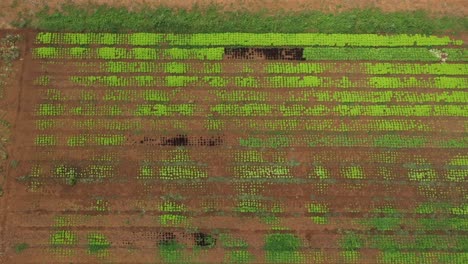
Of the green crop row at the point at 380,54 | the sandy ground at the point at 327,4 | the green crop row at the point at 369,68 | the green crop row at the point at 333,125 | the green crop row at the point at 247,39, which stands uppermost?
the sandy ground at the point at 327,4

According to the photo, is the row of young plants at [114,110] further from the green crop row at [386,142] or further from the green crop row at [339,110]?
the green crop row at [386,142]

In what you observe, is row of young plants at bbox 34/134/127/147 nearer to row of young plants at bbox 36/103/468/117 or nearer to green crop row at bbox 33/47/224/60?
row of young plants at bbox 36/103/468/117

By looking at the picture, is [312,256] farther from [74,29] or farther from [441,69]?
[74,29]

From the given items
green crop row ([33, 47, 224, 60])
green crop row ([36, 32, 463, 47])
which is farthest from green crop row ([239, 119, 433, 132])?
green crop row ([36, 32, 463, 47])

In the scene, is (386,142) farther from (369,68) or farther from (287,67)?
(287,67)

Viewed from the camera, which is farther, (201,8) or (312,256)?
(201,8)

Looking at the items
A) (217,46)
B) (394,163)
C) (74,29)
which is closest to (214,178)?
(217,46)

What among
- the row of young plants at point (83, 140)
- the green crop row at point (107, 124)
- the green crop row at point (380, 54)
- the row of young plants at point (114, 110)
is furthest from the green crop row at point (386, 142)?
Result: the row of young plants at point (83, 140)
